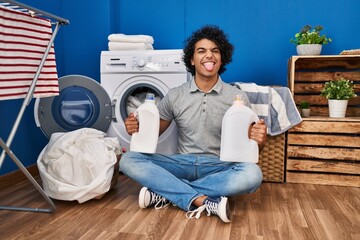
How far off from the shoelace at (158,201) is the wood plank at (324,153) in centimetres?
91

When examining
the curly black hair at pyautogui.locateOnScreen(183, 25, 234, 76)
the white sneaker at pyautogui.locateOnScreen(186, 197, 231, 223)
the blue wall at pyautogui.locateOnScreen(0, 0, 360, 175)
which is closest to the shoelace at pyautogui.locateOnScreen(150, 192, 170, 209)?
the white sneaker at pyautogui.locateOnScreen(186, 197, 231, 223)

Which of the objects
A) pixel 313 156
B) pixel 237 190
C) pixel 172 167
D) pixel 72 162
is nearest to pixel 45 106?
pixel 72 162

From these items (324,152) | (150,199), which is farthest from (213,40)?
(324,152)

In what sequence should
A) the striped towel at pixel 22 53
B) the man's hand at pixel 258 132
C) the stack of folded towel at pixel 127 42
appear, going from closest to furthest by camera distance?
the striped towel at pixel 22 53, the man's hand at pixel 258 132, the stack of folded towel at pixel 127 42

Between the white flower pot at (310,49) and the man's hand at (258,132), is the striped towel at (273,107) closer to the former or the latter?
the white flower pot at (310,49)

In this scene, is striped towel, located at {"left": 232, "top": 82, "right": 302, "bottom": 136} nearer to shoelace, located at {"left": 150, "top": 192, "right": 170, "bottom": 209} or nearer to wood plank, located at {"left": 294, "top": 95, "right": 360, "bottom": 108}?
wood plank, located at {"left": 294, "top": 95, "right": 360, "bottom": 108}

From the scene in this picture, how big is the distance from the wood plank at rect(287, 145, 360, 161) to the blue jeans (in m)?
0.61

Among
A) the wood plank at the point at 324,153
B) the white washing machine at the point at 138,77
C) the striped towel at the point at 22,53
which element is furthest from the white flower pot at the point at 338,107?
the striped towel at the point at 22,53

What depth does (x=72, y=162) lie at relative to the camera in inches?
69.1

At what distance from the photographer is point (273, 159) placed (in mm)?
2195

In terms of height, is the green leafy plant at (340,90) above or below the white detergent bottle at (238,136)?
above

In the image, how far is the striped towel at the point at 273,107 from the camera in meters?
2.11

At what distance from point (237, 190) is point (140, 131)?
54 cm

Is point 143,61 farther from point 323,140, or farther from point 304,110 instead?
point 323,140
